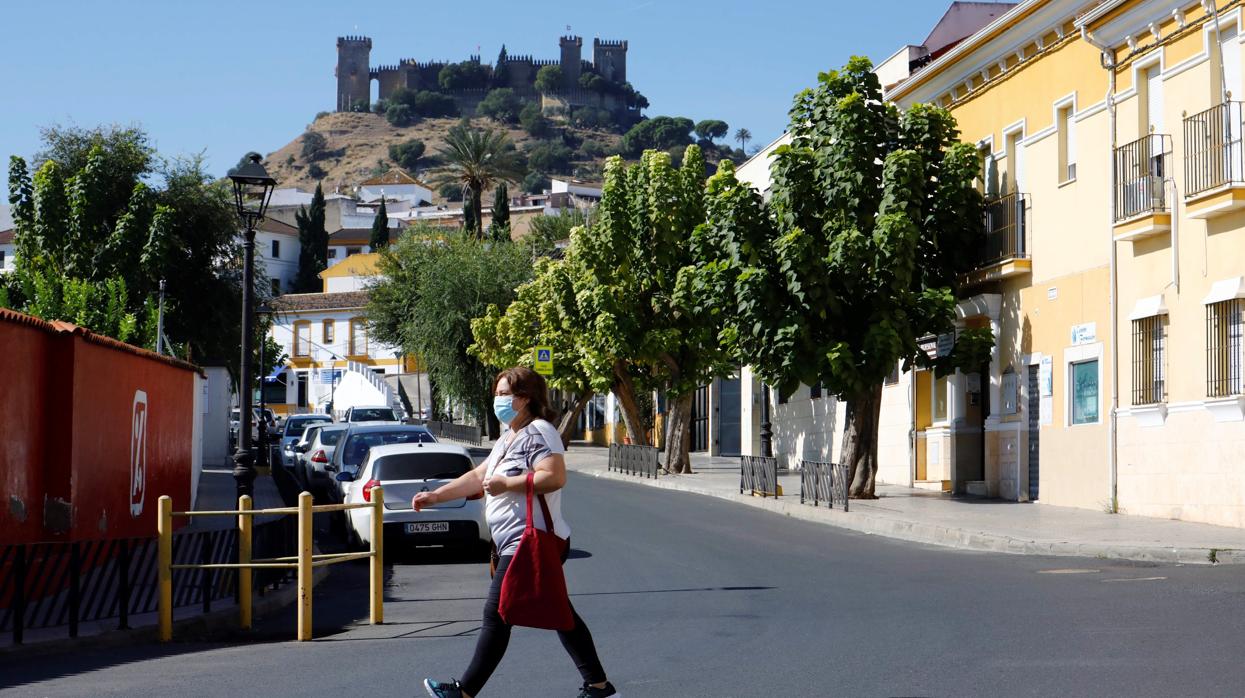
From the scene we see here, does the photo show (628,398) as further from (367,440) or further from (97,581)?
(97,581)

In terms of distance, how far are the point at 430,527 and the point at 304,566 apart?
611cm

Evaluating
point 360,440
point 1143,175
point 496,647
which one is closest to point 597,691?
point 496,647

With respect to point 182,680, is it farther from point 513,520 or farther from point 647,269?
point 647,269

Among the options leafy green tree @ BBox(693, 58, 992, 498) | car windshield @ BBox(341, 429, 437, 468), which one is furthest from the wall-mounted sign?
car windshield @ BBox(341, 429, 437, 468)

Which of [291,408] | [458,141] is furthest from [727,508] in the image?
[291,408]

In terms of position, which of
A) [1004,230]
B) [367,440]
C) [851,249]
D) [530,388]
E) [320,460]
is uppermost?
[1004,230]

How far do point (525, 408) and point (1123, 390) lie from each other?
16.7 m

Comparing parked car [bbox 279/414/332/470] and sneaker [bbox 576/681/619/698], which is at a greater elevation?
parked car [bbox 279/414/332/470]

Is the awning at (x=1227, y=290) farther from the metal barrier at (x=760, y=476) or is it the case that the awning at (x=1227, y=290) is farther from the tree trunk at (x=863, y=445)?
the metal barrier at (x=760, y=476)

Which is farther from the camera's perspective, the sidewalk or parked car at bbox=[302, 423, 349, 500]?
parked car at bbox=[302, 423, 349, 500]

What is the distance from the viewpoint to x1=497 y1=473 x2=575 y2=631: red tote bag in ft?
25.0

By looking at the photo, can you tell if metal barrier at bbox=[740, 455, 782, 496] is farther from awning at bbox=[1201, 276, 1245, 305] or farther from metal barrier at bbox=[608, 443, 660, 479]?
awning at bbox=[1201, 276, 1245, 305]

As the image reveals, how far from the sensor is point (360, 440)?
23797 mm

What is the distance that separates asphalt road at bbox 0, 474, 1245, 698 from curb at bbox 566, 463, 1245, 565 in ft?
2.30
